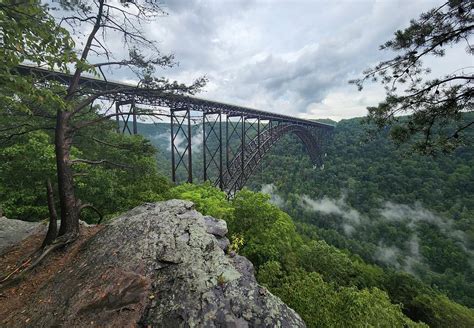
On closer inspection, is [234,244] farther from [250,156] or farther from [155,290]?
[250,156]

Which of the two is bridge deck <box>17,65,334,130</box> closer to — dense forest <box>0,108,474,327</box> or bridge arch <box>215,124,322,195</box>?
dense forest <box>0,108,474,327</box>

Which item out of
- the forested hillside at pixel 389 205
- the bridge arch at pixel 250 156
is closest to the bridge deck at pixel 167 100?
the bridge arch at pixel 250 156

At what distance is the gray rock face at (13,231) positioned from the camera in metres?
6.49

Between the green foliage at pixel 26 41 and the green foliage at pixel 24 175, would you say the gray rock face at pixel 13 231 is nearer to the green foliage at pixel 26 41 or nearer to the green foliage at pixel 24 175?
the green foliage at pixel 24 175

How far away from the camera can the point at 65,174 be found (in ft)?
18.3

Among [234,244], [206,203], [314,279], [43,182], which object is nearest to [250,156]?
[206,203]

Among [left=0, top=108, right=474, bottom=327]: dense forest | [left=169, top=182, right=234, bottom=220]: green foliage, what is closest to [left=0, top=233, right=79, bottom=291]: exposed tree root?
[left=0, top=108, right=474, bottom=327]: dense forest

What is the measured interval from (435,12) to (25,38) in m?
6.36

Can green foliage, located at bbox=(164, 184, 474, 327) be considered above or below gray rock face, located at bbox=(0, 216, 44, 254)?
below

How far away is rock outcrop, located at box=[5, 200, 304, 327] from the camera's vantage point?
11.6 feet

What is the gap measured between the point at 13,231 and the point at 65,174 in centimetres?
331

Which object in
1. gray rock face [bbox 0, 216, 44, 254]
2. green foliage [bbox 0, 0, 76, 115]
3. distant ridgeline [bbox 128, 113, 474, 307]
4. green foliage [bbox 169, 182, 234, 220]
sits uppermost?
green foliage [bbox 0, 0, 76, 115]

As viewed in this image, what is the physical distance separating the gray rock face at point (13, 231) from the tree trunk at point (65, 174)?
74.6 inches

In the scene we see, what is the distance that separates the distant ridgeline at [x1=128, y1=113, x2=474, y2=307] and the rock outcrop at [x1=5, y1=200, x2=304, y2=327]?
2757cm
